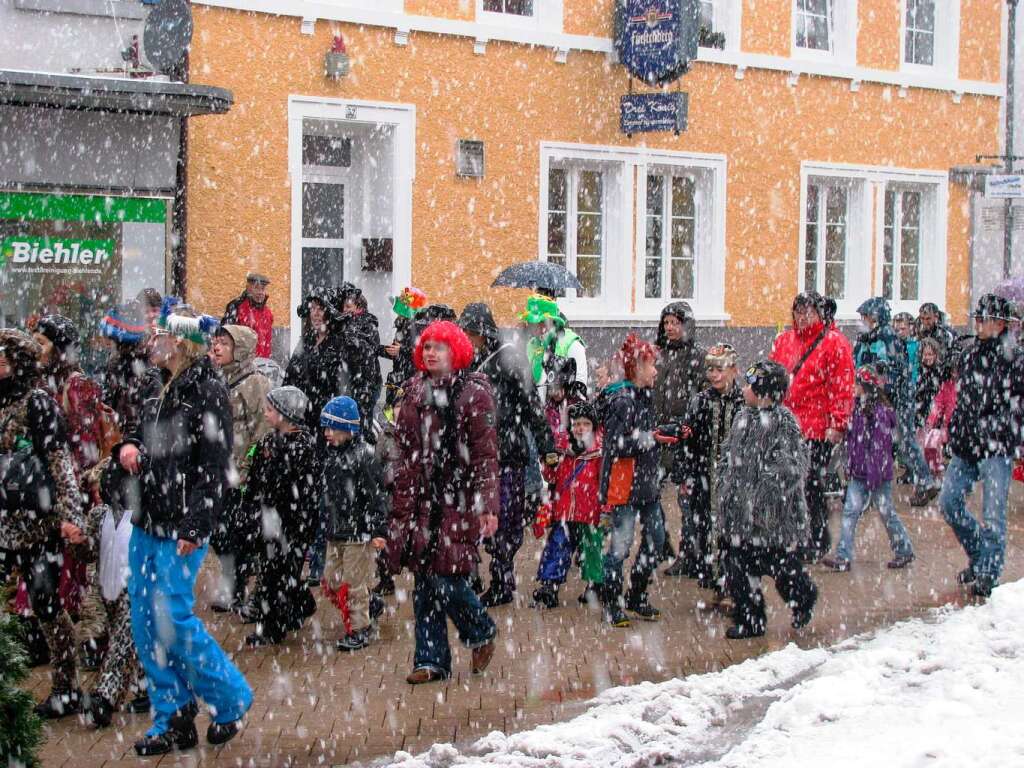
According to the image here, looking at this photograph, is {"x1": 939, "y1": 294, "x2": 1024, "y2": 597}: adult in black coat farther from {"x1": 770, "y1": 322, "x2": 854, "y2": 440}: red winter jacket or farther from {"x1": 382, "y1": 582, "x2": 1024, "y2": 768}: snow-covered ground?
{"x1": 382, "y1": 582, "x2": 1024, "y2": 768}: snow-covered ground

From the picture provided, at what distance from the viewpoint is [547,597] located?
30.0ft

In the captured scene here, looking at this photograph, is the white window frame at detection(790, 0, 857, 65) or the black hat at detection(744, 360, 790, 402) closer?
the black hat at detection(744, 360, 790, 402)

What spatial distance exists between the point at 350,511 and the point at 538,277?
6.46m

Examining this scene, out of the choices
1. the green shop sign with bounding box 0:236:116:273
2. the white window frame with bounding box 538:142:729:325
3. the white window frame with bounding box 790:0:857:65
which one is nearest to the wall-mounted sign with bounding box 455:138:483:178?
the white window frame with bounding box 538:142:729:325

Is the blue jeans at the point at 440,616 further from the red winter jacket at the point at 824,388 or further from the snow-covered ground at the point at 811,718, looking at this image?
the red winter jacket at the point at 824,388

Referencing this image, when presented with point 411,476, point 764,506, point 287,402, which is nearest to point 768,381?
point 764,506

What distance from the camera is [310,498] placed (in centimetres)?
831

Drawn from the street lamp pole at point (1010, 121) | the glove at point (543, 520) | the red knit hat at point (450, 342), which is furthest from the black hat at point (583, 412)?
the street lamp pole at point (1010, 121)

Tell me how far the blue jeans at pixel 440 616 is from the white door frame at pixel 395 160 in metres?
7.94

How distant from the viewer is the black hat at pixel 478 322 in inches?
345

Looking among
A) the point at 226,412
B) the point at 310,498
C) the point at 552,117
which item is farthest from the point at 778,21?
the point at 226,412

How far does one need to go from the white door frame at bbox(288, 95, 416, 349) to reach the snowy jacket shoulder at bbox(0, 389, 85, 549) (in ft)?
26.9

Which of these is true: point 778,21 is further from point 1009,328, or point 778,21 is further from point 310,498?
point 310,498

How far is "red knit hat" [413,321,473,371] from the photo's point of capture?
734cm
